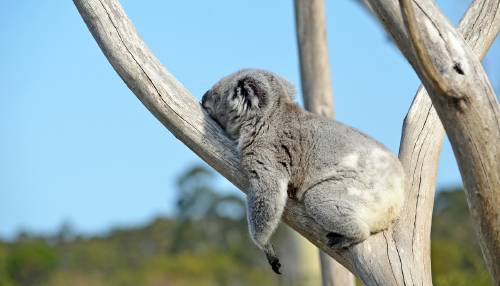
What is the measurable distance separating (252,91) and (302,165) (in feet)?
1.94

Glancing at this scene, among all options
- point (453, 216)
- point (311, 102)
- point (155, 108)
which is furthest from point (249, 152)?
point (453, 216)

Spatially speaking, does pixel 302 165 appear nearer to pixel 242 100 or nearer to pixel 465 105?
pixel 242 100

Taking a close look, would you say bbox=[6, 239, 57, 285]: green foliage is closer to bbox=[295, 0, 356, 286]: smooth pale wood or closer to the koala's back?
bbox=[295, 0, 356, 286]: smooth pale wood

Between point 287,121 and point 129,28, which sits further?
point 287,121

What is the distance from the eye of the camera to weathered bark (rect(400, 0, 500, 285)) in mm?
3344

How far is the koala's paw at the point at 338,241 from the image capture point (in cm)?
→ 436

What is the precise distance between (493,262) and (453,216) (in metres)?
28.3

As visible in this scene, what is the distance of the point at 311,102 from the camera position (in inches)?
283

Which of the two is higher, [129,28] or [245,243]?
[129,28]

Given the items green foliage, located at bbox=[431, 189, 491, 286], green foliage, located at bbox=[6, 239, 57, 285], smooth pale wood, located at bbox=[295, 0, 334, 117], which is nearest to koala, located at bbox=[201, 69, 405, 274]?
smooth pale wood, located at bbox=[295, 0, 334, 117]

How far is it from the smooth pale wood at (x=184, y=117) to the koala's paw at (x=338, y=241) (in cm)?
3

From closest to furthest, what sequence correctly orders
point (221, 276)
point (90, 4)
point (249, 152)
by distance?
1. point (90, 4)
2. point (249, 152)
3. point (221, 276)

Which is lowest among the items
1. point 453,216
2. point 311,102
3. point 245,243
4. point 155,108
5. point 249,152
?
point 245,243

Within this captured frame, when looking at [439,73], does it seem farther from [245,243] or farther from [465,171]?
[245,243]
